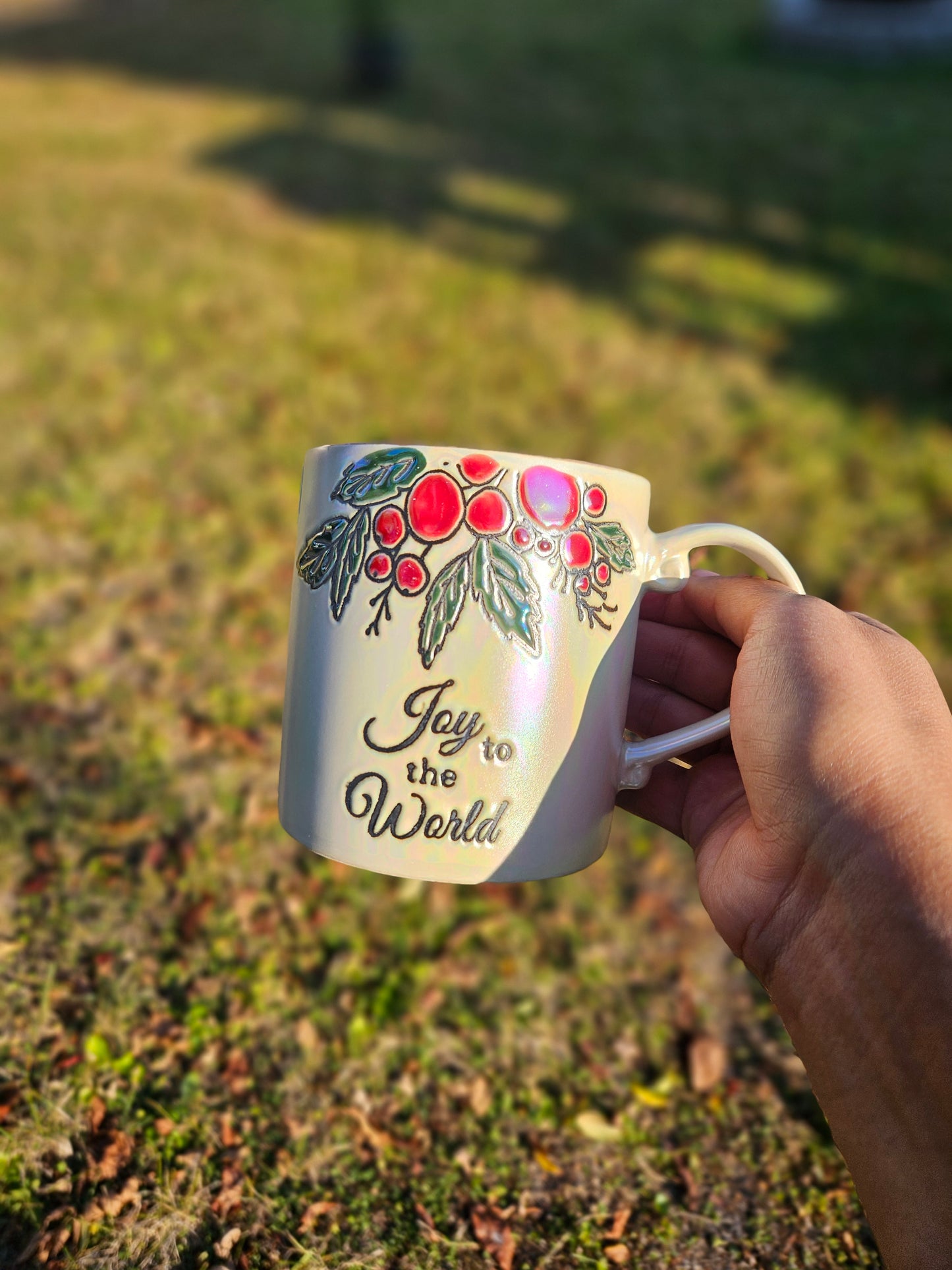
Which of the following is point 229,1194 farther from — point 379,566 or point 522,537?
point 522,537

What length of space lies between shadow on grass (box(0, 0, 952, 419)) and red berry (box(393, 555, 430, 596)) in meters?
4.36

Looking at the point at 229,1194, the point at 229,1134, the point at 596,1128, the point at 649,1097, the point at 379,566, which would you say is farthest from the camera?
the point at 649,1097

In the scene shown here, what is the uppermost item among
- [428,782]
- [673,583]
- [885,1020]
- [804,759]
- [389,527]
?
[389,527]

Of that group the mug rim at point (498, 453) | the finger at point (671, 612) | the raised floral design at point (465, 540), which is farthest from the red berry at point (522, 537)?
the finger at point (671, 612)

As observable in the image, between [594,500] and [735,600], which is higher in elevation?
[594,500]

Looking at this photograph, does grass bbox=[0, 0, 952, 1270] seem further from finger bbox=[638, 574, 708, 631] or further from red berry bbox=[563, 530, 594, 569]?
red berry bbox=[563, 530, 594, 569]

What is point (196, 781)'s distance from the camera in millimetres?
2945

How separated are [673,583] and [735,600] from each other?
0.55 ft

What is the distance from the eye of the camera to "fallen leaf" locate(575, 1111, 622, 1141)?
209 centimetres

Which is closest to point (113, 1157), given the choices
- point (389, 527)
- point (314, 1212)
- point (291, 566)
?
point (314, 1212)

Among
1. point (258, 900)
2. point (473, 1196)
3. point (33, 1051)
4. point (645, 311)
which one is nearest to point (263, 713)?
point (258, 900)

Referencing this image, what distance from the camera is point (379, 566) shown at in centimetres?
163

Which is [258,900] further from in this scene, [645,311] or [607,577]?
[645,311]

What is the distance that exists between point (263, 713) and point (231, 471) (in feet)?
5.23
